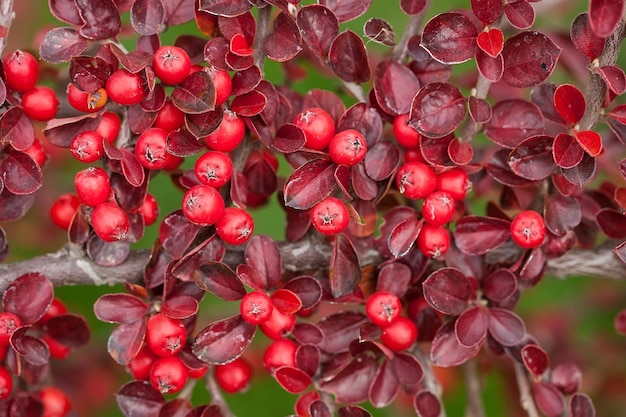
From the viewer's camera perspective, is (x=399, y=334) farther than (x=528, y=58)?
Yes

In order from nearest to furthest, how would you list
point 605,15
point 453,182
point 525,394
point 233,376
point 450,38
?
1. point 605,15
2. point 450,38
3. point 453,182
4. point 233,376
5. point 525,394

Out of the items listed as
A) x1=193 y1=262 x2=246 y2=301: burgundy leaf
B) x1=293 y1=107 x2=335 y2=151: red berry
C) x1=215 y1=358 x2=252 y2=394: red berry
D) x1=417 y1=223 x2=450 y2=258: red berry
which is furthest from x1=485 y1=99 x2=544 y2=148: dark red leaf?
x1=215 y1=358 x2=252 y2=394: red berry

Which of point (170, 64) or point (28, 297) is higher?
point (170, 64)

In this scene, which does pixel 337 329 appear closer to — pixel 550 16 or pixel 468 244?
pixel 468 244

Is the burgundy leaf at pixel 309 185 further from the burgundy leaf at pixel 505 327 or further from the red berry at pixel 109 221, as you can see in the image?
the burgundy leaf at pixel 505 327

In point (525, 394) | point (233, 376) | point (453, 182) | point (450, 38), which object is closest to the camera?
point (450, 38)

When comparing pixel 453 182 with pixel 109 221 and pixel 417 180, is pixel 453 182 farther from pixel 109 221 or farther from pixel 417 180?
pixel 109 221

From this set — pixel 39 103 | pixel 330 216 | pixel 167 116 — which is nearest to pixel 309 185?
pixel 330 216

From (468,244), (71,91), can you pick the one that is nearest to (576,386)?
(468,244)
